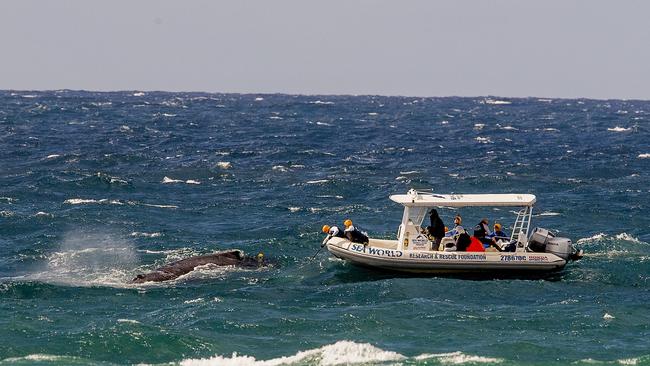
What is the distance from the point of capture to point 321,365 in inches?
896

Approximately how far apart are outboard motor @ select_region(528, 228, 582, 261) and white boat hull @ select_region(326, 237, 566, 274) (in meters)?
0.44

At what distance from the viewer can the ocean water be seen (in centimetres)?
2488

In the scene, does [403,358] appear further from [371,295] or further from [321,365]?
[371,295]

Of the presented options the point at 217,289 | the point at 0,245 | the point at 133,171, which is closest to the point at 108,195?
the point at 133,171

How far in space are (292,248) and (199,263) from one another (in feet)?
17.4

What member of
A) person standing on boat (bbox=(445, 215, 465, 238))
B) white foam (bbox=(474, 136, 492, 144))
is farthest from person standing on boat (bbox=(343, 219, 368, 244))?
white foam (bbox=(474, 136, 492, 144))

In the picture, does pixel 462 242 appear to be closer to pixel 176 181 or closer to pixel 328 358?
pixel 328 358

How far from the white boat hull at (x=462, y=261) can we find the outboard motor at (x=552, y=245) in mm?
437

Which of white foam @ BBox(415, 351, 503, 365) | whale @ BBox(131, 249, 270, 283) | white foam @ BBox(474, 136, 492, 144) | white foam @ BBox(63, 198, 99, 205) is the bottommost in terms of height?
white foam @ BBox(63, 198, 99, 205)

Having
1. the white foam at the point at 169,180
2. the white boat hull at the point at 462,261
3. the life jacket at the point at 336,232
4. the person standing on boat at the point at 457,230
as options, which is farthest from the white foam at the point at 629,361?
the white foam at the point at 169,180

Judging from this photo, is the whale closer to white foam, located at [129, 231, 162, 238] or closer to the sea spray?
the sea spray

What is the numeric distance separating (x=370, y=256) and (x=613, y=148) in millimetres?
47550

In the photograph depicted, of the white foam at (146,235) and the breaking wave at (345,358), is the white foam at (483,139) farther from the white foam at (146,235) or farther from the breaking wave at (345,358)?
the breaking wave at (345,358)

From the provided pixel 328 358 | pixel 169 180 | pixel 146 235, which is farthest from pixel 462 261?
pixel 169 180
